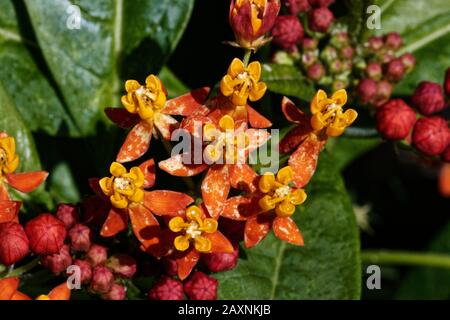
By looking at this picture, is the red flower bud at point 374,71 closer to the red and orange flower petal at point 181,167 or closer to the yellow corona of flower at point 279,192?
the yellow corona of flower at point 279,192

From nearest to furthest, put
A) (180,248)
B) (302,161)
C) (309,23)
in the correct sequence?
1. (180,248)
2. (302,161)
3. (309,23)

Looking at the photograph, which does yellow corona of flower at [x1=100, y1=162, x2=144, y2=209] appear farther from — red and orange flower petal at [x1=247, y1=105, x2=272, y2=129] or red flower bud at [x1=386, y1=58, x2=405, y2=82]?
red flower bud at [x1=386, y1=58, x2=405, y2=82]

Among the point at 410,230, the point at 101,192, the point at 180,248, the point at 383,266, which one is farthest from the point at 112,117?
the point at 410,230

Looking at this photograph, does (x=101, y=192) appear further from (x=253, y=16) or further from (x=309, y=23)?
(x=309, y=23)

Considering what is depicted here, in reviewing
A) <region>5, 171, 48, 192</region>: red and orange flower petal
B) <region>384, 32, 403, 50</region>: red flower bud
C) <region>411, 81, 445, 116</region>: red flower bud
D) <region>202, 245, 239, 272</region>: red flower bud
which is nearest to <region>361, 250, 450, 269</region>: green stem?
<region>411, 81, 445, 116</region>: red flower bud

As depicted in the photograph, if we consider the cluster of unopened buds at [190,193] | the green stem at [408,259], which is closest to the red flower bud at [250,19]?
the cluster of unopened buds at [190,193]
